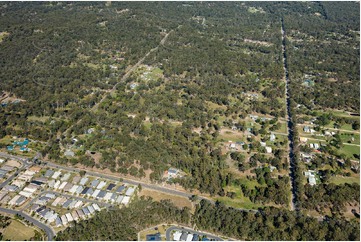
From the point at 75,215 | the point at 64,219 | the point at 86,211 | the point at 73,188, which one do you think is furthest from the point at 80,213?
the point at 73,188

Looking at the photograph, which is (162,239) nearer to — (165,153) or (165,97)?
(165,153)

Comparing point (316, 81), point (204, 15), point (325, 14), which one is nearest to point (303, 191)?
point (316, 81)

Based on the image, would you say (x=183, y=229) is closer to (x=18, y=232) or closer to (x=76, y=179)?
(x=76, y=179)

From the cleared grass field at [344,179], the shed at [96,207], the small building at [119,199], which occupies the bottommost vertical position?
the shed at [96,207]

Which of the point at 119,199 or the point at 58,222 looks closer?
the point at 58,222

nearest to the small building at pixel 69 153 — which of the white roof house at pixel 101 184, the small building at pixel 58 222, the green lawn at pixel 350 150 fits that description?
the white roof house at pixel 101 184

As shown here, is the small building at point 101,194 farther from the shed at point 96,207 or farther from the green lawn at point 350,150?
the green lawn at point 350,150

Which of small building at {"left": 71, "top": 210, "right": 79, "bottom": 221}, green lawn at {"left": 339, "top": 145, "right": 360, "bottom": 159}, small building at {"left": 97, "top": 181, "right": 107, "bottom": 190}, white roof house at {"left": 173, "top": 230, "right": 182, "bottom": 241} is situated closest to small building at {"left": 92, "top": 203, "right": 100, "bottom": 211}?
small building at {"left": 71, "top": 210, "right": 79, "bottom": 221}

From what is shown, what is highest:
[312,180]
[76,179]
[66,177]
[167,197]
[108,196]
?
[312,180]
